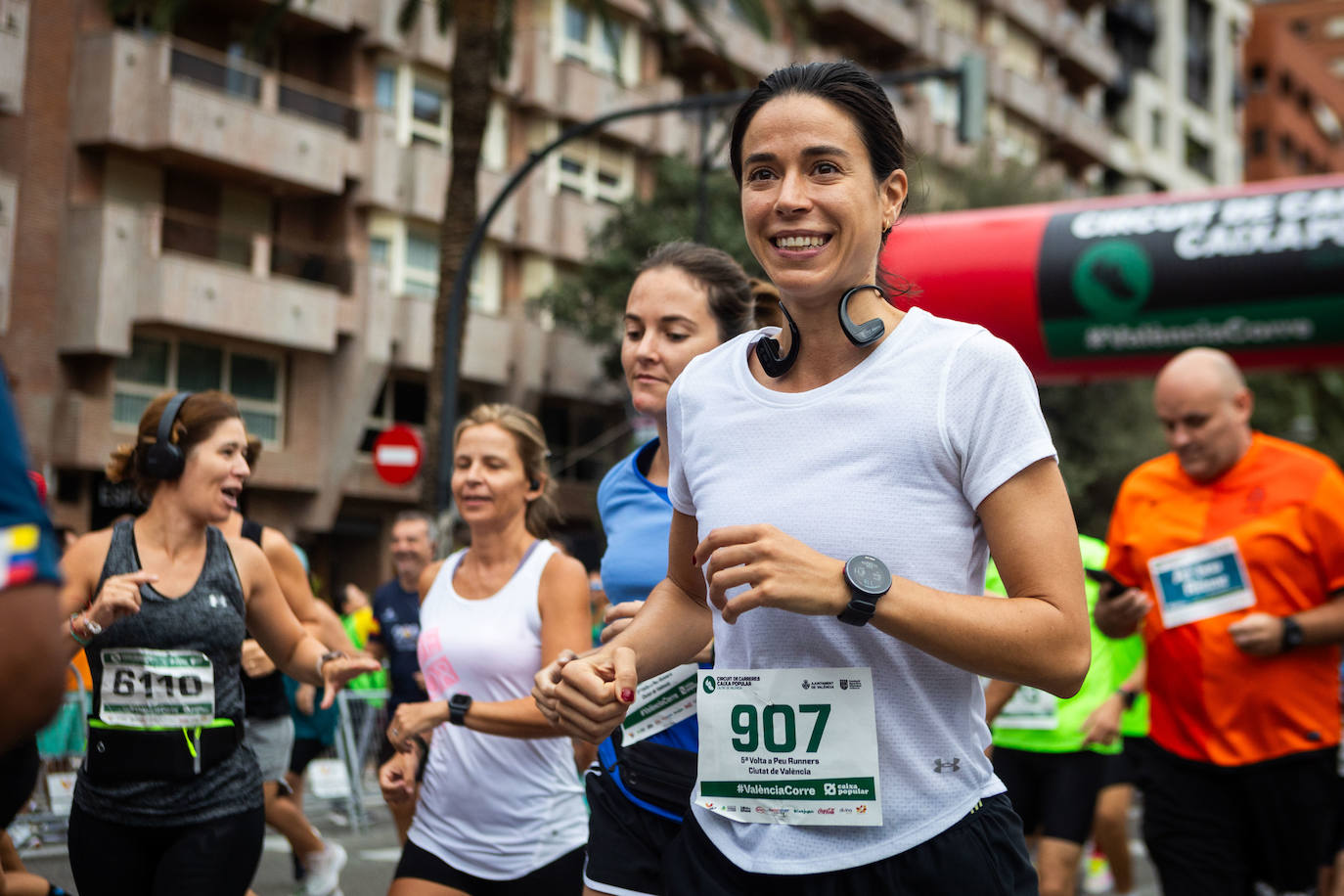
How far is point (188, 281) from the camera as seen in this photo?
2353cm

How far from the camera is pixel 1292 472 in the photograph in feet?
17.0

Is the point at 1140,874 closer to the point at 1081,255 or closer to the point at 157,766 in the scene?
the point at 1081,255

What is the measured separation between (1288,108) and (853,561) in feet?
248

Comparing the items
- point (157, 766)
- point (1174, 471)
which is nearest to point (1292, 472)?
point (1174, 471)

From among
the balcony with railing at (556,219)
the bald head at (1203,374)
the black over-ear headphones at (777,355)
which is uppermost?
the balcony with railing at (556,219)

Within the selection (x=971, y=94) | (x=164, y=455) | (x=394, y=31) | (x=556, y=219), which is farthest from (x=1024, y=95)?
(x=164, y=455)

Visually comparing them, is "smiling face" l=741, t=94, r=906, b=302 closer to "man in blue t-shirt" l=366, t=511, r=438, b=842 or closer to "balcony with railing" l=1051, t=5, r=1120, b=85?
"man in blue t-shirt" l=366, t=511, r=438, b=842

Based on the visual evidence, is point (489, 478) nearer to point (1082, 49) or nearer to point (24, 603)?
point (24, 603)

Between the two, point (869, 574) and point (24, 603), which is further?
point (869, 574)

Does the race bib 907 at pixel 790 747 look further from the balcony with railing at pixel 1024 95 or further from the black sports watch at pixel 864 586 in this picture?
the balcony with railing at pixel 1024 95

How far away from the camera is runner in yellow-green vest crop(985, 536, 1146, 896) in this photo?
6570mm

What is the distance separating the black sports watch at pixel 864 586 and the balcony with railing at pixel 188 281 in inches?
882

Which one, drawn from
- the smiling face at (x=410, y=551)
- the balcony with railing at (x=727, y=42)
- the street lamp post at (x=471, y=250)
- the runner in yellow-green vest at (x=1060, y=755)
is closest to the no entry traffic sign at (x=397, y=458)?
the street lamp post at (x=471, y=250)

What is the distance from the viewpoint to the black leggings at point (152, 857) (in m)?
3.93
